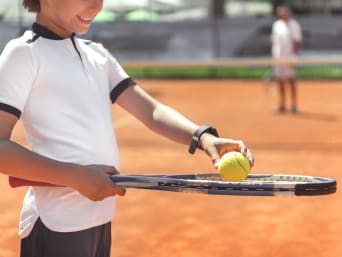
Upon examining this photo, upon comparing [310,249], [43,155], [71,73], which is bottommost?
[310,249]

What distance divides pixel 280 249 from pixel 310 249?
18cm

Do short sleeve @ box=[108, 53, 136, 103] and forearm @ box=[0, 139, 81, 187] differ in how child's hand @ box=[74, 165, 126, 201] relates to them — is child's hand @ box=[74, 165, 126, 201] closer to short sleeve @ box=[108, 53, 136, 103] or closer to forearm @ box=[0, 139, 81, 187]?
forearm @ box=[0, 139, 81, 187]

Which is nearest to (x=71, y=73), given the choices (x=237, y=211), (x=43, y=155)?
(x=43, y=155)

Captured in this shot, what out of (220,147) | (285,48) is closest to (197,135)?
(220,147)

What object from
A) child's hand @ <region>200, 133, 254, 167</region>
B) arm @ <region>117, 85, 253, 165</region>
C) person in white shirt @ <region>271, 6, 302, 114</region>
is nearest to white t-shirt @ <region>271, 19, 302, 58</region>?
person in white shirt @ <region>271, 6, 302, 114</region>

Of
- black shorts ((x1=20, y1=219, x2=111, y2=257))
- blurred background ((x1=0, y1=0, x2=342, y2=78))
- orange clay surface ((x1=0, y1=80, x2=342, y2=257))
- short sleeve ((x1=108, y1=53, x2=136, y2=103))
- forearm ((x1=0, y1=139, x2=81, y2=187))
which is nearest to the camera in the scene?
forearm ((x1=0, y1=139, x2=81, y2=187))

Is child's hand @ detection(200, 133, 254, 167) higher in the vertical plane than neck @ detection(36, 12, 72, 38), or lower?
lower

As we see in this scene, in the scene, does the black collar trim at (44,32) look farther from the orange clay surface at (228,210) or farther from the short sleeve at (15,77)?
the orange clay surface at (228,210)

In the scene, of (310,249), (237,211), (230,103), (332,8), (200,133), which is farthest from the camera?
(332,8)

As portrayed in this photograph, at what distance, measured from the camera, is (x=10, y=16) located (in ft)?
55.5

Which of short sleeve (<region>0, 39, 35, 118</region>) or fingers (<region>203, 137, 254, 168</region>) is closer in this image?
short sleeve (<region>0, 39, 35, 118</region>)

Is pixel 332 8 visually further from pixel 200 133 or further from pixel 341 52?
pixel 200 133

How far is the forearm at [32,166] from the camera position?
187cm

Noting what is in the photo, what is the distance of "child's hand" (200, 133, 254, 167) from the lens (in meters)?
2.18
